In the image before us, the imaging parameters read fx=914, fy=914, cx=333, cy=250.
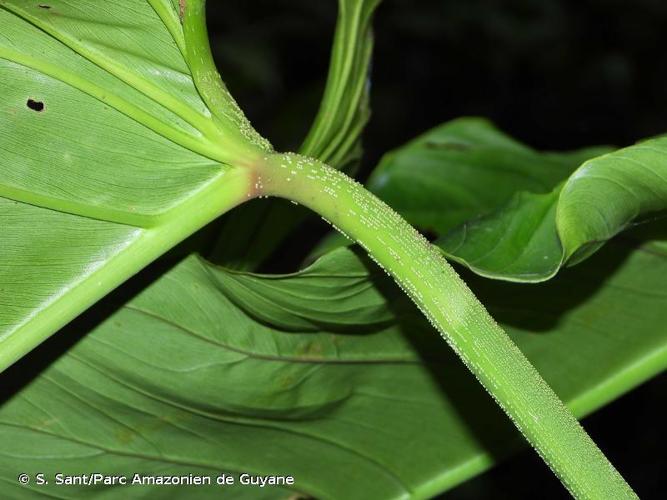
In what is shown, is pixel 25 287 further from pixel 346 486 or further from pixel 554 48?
pixel 554 48

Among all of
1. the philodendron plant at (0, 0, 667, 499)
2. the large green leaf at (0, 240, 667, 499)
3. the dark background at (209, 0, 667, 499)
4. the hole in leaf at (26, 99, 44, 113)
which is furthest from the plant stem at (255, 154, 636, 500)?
the dark background at (209, 0, 667, 499)

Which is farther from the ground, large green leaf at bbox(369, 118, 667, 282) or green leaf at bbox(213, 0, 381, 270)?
green leaf at bbox(213, 0, 381, 270)

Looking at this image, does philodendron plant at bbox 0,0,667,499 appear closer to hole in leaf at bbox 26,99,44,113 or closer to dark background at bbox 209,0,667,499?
hole in leaf at bbox 26,99,44,113

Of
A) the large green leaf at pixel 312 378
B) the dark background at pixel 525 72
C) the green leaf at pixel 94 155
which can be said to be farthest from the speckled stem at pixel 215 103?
the dark background at pixel 525 72

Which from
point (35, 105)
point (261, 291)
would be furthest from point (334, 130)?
point (35, 105)

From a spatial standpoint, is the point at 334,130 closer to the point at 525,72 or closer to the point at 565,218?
the point at 565,218

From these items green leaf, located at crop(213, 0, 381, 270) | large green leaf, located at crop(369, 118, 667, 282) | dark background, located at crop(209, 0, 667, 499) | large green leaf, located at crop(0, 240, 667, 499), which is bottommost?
large green leaf, located at crop(0, 240, 667, 499)

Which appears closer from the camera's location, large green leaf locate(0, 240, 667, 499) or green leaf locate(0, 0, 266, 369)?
green leaf locate(0, 0, 266, 369)
